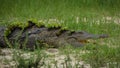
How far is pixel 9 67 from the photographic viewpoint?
7.02 meters

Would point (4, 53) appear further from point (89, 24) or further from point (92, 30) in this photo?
point (89, 24)

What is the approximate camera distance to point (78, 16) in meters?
13.9

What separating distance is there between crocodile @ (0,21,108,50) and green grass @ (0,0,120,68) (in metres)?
0.44

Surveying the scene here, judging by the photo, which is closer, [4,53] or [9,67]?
[9,67]

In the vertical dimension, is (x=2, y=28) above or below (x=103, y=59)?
above

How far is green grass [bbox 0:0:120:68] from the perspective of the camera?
8.80m

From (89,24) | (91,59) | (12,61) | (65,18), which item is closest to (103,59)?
(91,59)

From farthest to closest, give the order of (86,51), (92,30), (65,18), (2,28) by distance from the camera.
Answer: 1. (65,18)
2. (92,30)
3. (2,28)
4. (86,51)

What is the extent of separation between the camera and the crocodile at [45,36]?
9.17 metres

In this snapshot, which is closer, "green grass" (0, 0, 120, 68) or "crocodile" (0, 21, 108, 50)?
"green grass" (0, 0, 120, 68)

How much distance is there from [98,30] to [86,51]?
110 inches

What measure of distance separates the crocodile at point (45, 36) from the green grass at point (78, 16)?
44 cm

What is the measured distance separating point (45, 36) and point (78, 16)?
4.81 metres

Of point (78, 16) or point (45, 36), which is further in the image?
point (78, 16)
